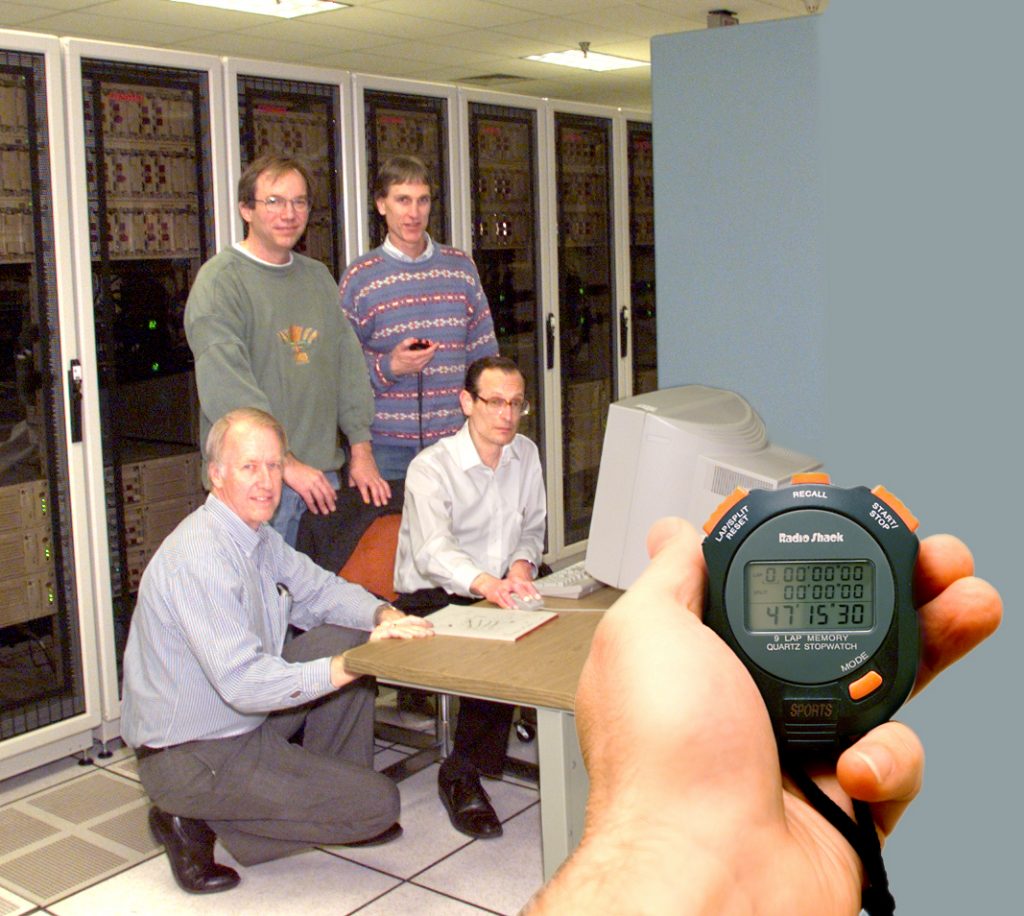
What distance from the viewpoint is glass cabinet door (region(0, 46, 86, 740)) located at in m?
3.51

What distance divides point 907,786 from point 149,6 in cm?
832

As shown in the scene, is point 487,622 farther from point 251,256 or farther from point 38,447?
point 38,447

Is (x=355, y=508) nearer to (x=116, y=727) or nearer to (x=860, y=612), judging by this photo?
(x=116, y=727)

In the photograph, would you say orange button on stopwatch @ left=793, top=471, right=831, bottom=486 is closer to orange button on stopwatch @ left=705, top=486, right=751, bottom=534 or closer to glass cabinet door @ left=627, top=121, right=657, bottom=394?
orange button on stopwatch @ left=705, top=486, right=751, bottom=534

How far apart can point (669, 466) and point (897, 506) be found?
1.86 metres

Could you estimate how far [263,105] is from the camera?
4156 mm

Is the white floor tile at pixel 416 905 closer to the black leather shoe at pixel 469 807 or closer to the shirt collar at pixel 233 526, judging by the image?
the black leather shoe at pixel 469 807

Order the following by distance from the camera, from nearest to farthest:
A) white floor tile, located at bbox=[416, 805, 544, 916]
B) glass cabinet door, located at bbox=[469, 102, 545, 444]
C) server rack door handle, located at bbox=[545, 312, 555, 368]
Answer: white floor tile, located at bbox=[416, 805, 544, 916] → glass cabinet door, located at bbox=[469, 102, 545, 444] → server rack door handle, located at bbox=[545, 312, 555, 368]

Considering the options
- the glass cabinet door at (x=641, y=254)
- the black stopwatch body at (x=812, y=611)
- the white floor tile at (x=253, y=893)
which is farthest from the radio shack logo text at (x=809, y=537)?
the glass cabinet door at (x=641, y=254)

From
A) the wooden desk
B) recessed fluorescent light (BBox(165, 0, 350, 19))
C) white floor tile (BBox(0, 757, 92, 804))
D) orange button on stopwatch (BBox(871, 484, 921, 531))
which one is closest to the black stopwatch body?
orange button on stopwatch (BBox(871, 484, 921, 531))

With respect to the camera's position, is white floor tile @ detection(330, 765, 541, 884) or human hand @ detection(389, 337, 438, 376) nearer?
white floor tile @ detection(330, 765, 541, 884)

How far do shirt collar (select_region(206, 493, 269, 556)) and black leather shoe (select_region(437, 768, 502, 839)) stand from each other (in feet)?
3.17

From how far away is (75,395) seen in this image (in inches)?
143

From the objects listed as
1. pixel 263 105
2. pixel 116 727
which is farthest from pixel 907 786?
pixel 263 105
